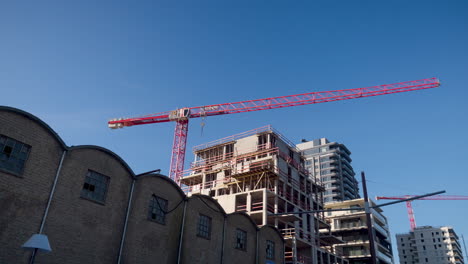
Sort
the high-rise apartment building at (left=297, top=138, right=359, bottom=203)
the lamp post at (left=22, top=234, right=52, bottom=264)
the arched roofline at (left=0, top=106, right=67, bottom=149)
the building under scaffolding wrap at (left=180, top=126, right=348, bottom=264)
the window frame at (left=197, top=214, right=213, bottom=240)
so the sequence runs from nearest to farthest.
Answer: the lamp post at (left=22, top=234, right=52, bottom=264) → the arched roofline at (left=0, top=106, right=67, bottom=149) → the window frame at (left=197, top=214, right=213, bottom=240) → the building under scaffolding wrap at (left=180, top=126, right=348, bottom=264) → the high-rise apartment building at (left=297, top=138, right=359, bottom=203)

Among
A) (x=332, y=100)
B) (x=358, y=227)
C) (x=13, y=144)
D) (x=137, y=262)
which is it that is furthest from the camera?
(x=358, y=227)

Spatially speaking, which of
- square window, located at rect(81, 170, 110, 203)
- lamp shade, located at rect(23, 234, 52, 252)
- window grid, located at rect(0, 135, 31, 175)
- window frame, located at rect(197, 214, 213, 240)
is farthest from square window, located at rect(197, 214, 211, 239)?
lamp shade, located at rect(23, 234, 52, 252)

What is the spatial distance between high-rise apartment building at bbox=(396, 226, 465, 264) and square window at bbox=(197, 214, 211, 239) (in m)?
143

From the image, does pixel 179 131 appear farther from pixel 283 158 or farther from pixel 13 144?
pixel 13 144

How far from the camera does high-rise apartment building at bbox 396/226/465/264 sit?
470 ft

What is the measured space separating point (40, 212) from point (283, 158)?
42.1 meters

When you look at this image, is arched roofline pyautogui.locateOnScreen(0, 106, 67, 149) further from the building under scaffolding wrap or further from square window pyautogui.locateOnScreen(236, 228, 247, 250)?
the building under scaffolding wrap

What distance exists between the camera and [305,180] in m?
63.0

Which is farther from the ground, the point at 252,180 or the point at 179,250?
the point at 252,180

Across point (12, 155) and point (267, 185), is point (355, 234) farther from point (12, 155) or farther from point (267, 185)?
point (12, 155)

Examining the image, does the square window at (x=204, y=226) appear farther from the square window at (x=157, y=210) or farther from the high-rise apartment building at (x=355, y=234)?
the high-rise apartment building at (x=355, y=234)

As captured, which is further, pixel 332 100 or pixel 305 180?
pixel 332 100

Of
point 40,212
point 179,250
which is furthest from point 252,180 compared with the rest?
point 40,212

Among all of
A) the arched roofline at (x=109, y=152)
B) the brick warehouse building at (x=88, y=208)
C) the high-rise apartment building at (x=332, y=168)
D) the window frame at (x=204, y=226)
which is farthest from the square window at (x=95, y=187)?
the high-rise apartment building at (x=332, y=168)
